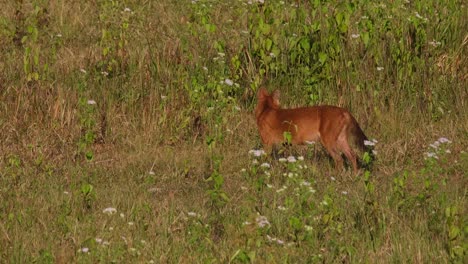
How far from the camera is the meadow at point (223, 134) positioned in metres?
7.49

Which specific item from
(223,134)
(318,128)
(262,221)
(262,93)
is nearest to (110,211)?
(262,221)

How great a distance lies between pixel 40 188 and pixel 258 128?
231cm

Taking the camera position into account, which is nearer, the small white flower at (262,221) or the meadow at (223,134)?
the small white flower at (262,221)

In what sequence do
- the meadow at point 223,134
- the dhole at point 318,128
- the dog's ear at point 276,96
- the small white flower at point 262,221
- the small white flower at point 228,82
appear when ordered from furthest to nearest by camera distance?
the small white flower at point 228,82
the dog's ear at point 276,96
the dhole at point 318,128
the meadow at point 223,134
the small white flower at point 262,221

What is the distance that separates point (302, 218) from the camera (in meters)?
7.64

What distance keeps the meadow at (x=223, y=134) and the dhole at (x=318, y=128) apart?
0.19m

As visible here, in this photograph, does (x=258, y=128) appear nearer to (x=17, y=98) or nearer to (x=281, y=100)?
(x=281, y=100)

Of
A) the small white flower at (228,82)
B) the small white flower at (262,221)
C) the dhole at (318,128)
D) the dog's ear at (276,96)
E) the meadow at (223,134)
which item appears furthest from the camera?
the small white flower at (228,82)

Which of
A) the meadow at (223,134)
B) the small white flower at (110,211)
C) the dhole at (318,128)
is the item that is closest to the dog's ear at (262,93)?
the dhole at (318,128)

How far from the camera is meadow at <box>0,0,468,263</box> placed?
7.49 meters

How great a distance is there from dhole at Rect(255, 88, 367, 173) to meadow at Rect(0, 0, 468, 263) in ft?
0.62

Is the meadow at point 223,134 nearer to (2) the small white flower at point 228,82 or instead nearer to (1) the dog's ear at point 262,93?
(2) the small white flower at point 228,82

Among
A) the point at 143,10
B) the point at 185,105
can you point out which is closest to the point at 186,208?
the point at 185,105

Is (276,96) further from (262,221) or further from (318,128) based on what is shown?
(262,221)
